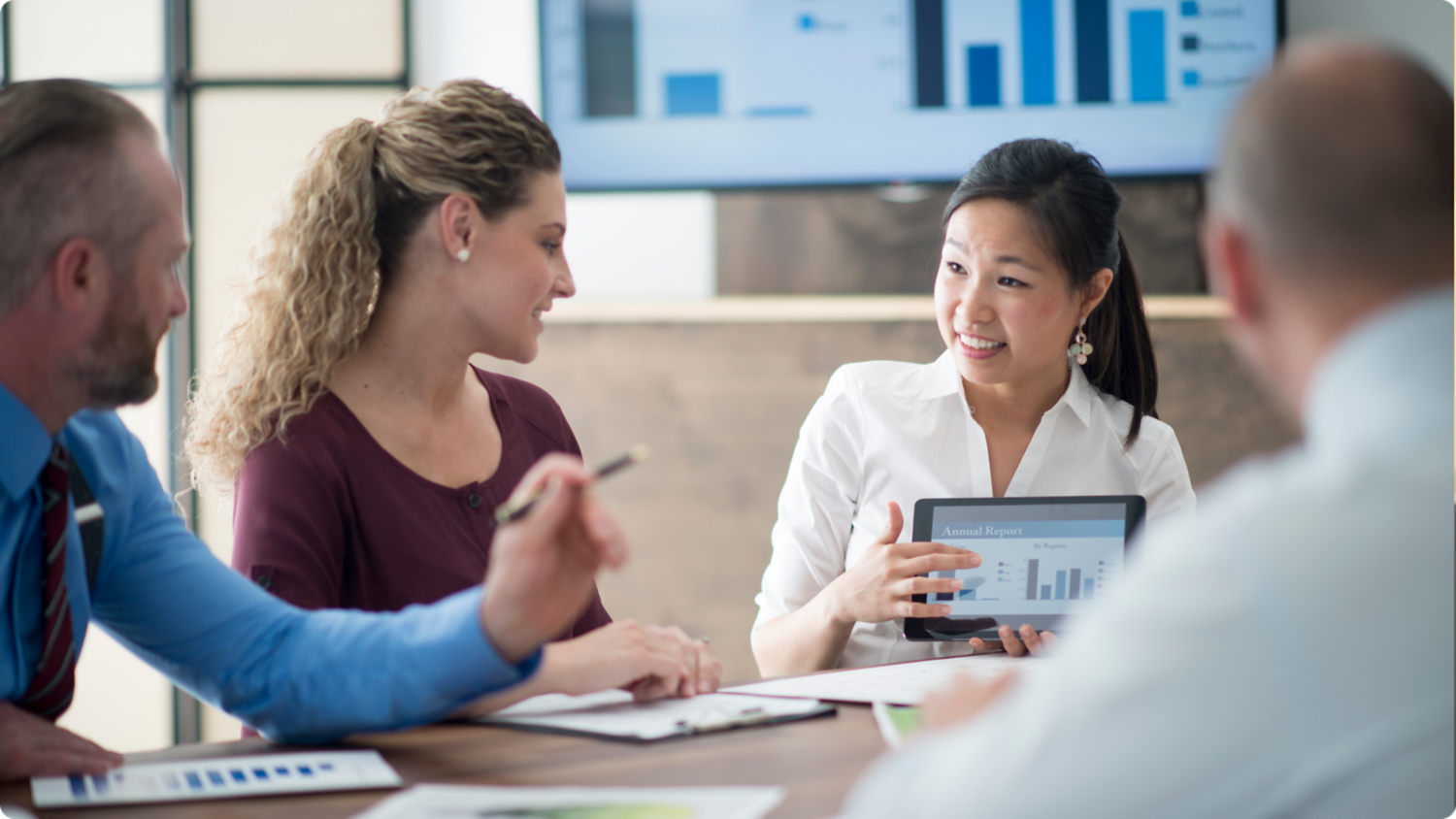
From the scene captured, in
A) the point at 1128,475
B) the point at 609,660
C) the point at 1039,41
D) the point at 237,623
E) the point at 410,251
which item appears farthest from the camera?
the point at 1039,41

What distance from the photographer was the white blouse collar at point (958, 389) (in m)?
2.03

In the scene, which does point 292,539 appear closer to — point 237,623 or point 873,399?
point 237,623

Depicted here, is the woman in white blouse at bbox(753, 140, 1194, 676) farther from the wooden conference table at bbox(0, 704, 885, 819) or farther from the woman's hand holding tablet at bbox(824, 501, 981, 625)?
the wooden conference table at bbox(0, 704, 885, 819)

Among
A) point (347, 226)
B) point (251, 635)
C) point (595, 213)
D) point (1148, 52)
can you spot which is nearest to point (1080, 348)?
point (347, 226)

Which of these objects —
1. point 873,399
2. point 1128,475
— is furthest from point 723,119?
point 1128,475

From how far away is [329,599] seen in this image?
149 centimetres

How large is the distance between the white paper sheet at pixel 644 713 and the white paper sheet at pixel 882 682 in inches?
1.7

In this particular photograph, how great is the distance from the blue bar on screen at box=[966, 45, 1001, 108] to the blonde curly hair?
5.62ft

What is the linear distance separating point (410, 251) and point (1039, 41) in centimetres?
201

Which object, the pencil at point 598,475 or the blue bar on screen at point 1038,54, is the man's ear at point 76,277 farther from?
the blue bar on screen at point 1038,54

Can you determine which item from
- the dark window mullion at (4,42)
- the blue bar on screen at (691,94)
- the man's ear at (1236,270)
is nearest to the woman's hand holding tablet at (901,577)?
the man's ear at (1236,270)

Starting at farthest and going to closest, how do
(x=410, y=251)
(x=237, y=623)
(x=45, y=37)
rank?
1. (x=45, y=37)
2. (x=410, y=251)
3. (x=237, y=623)

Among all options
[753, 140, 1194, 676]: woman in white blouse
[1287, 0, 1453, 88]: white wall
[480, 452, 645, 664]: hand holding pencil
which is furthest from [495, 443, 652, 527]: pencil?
[1287, 0, 1453, 88]: white wall

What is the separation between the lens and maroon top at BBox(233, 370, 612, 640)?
1.45 metres
